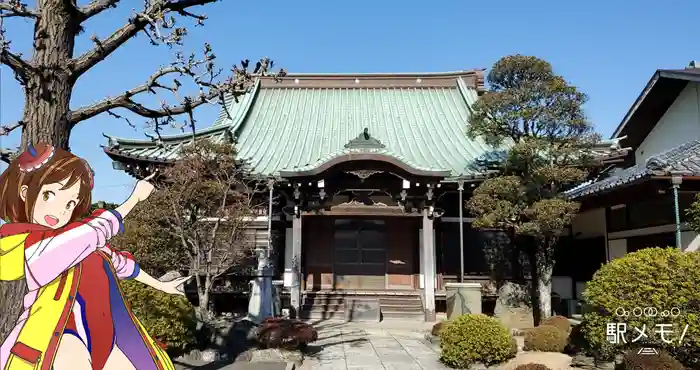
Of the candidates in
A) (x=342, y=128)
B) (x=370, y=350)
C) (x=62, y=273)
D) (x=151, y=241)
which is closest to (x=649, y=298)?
(x=370, y=350)

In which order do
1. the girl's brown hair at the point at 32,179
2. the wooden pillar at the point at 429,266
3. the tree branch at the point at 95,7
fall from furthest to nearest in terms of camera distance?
the wooden pillar at the point at 429,266 → the tree branch at the point at 95,7 → the girl's brown hair at the point at 32,179

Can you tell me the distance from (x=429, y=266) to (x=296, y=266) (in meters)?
3.91

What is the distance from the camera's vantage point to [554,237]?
1305 centimetres

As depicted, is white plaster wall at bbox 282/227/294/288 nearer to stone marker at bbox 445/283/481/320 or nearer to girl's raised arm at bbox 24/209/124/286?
stone marker at bbox 445/283/481/320

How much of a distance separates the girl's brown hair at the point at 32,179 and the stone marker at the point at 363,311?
1191cm

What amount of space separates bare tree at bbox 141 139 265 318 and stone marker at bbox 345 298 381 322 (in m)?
4.51

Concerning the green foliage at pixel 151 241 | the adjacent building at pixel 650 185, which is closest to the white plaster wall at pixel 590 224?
the adjacent building at pixel 650 185

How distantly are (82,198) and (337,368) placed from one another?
6138 mm

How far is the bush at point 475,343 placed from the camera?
9.31 m

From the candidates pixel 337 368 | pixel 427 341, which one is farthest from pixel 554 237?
pixel 337 368

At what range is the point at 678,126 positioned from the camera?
17.1 m

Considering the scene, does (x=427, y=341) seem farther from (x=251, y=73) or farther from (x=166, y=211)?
(x=251, y=73)

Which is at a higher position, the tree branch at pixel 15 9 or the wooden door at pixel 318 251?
the tree branch at pixel 15 9

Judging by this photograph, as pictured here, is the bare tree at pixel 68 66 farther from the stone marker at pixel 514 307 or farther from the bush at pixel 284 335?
the stone marker at pixel 514 307
